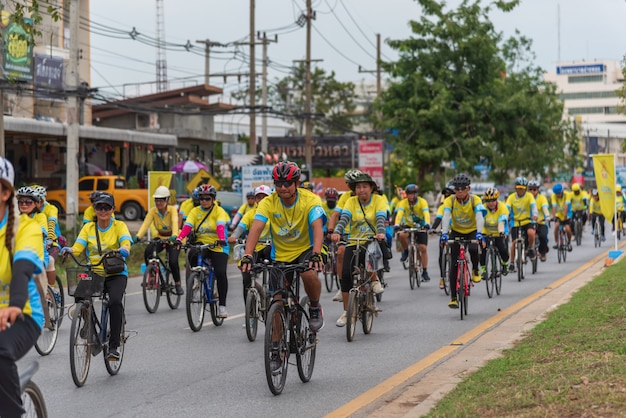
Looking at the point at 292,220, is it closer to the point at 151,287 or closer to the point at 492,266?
the point at 151,287

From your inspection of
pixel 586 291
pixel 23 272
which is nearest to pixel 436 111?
pixel 586 291

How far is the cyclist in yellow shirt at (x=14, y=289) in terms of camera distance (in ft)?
16.7

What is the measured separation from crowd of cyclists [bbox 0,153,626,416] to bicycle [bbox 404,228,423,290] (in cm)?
17

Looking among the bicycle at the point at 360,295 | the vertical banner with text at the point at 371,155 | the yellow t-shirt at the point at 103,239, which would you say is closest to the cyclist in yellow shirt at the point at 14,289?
the yellow t-shirt at the point at 103,239

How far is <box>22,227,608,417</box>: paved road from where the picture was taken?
8.85m

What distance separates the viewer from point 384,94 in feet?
168

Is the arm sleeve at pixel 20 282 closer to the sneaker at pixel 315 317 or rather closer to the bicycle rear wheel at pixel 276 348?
the bicycle rear wheel at pixel 276 348

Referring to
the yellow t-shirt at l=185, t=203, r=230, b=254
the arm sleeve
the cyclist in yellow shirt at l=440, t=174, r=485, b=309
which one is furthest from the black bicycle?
the cyclist in yellow shirt at l=440, t=174, r=485, b=309

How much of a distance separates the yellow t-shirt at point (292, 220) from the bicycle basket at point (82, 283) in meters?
1.68

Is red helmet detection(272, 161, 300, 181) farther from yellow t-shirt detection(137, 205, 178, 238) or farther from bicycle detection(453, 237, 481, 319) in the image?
yellow t-shirt detection(137, 205, 178, 238)

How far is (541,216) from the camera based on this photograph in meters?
22.3

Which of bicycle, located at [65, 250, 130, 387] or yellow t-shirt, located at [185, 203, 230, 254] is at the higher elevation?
yellow t-shirt, located at [185, 203, 230, 254]

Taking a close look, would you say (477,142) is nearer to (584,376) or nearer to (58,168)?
(58,168)

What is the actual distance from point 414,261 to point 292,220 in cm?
1048
